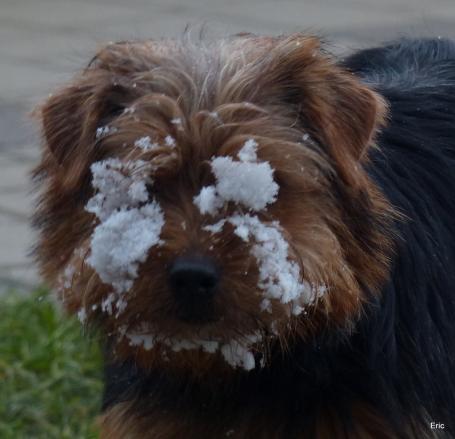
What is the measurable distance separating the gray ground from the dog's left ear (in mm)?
4963

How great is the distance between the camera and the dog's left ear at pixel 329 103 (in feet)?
10.9

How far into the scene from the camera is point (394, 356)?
3.56m

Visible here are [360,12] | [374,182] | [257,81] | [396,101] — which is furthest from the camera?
[360,12]

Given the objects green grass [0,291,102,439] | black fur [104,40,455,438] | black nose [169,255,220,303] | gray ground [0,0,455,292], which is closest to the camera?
black nose [169,255,220,303]

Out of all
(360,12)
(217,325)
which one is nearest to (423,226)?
(217,325)

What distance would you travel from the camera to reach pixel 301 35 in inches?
141

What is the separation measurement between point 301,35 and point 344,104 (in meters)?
0.29

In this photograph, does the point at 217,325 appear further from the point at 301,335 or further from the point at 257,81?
the point at 257,81

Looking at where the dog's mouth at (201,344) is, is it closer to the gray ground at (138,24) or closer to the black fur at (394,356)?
the black fur at (394,356)

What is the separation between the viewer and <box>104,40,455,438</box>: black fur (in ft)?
11.6

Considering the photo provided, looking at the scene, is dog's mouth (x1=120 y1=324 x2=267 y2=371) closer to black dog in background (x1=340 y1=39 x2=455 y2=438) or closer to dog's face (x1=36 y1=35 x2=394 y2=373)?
dog's face (x1=36 y1=35 x2=394 y2=373)

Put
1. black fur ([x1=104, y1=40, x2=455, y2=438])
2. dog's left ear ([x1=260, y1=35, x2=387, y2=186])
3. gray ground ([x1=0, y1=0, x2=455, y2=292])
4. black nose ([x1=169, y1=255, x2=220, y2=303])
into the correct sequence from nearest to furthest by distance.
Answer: black nose ([x1=169, y1=255, x2=220, y2=303]), dog's left ear ([x1=260, y1=35, x2=387, y2=186]), black fur ([x1=104, y1=40, x2=455, y2=438]), gray ground ([x1=0, y1=0, x2=455, y2=292])

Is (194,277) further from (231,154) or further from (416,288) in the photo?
(416,288)

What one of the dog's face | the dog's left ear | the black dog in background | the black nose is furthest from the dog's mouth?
the dog's left ear
